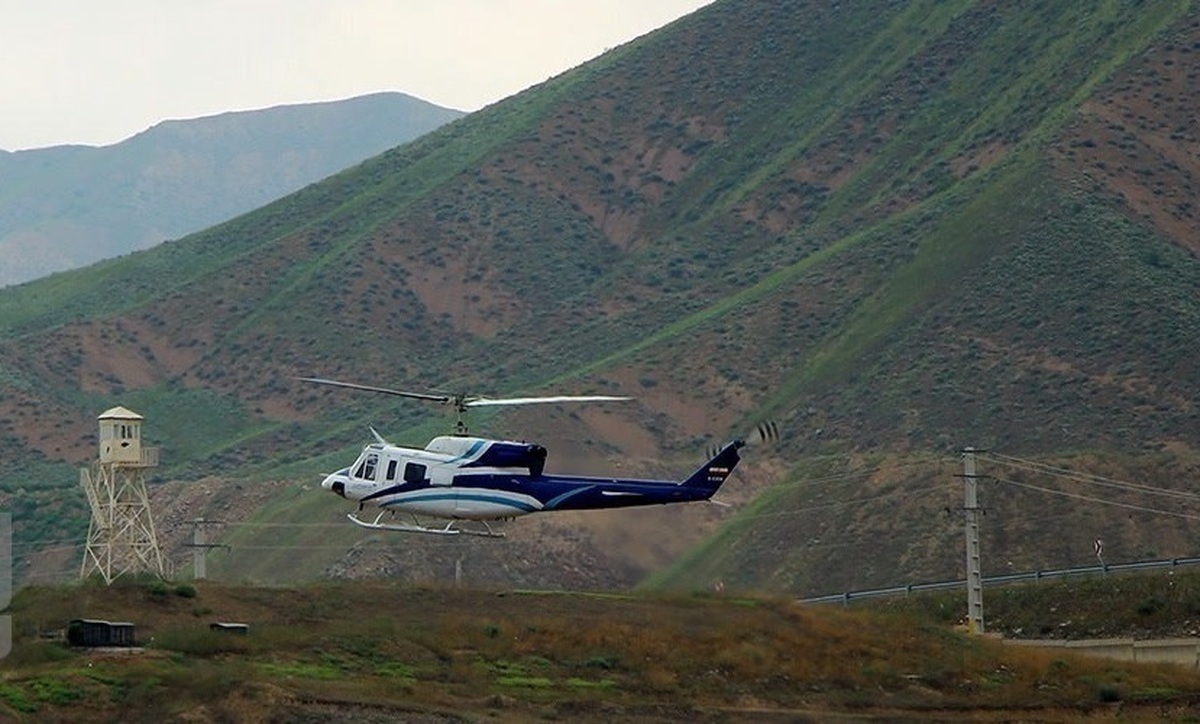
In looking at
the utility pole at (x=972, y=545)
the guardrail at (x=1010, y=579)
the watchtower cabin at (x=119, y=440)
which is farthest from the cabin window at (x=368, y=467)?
the guardrail at (x=1010, y=579)

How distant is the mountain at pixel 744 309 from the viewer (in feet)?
329

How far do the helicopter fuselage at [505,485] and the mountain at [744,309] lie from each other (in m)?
1.81

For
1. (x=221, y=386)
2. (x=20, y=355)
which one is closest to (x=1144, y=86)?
(x=221, y=386)

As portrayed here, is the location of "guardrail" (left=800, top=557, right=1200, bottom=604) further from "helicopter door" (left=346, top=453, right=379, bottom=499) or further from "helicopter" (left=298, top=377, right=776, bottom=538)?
"helicopter door" (left=346, top=453, right=379, bottom=499)

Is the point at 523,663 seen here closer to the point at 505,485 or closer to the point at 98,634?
the point at 505,485

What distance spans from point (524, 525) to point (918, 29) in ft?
332

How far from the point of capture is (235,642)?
57.3m

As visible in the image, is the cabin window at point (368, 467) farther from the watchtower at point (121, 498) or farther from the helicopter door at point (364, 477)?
the watchtower at point (121, 498)

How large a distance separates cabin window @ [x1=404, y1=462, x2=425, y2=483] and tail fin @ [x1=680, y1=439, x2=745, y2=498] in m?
6.49

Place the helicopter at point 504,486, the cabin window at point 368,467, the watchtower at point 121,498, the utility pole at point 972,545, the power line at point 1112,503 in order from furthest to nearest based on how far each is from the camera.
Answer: the power line at point 1112,503 → the utility pole at point 972,545 → the watchtower at point 121,498 → the cabin window at point 368,467 → the helicopter at point 504,486

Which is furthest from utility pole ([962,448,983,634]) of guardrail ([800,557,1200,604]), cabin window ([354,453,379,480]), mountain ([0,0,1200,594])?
cabin window ([354,453,379,480])

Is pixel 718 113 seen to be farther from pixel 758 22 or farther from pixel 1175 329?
pixel 1175 329

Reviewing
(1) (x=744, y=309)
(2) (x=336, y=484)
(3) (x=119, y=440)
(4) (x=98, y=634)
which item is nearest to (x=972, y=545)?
(2) (x=336, y=484)

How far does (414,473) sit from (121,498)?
13509 mm
